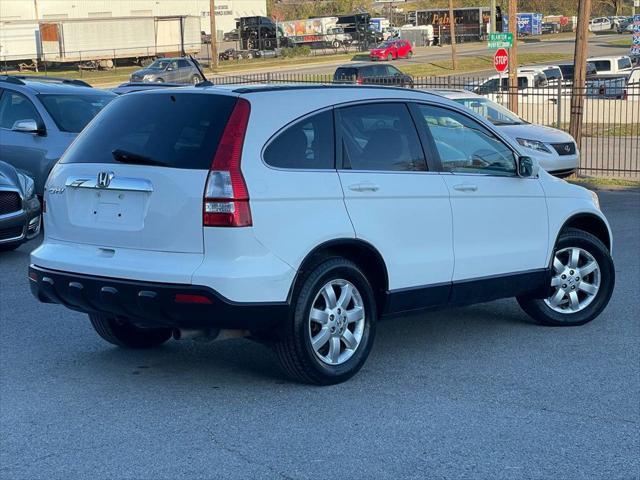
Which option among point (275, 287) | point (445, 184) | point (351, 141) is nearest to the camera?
point (275, 287)

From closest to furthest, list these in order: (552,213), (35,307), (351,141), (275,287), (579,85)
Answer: (275,287), (351,141), (552,213), (35,307), (579,85)

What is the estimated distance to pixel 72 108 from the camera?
45.2 feet

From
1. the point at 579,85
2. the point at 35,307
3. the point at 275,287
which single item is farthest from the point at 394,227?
the point at 579,85

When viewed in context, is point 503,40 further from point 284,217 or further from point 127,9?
point 127,9

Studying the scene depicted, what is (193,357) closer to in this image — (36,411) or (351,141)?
(36,411)

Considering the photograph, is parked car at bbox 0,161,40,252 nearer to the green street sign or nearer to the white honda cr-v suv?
the white honda cr-v suv

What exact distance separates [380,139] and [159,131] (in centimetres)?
146

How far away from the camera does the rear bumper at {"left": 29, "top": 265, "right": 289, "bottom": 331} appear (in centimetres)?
557

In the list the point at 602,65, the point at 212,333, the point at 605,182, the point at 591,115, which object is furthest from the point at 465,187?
the point at 602,65

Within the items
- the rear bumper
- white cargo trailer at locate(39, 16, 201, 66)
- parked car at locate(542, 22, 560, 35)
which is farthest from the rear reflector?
parked car at locate(542, 22, 560, 35)

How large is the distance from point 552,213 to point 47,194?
11.9 feet

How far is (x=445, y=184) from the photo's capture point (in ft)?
22.1

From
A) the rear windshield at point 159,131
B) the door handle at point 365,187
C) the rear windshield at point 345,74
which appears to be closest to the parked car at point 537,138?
the door handle at point 365,187

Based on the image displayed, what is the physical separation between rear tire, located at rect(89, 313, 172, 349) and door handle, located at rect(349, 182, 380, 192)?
1733 millimetres
